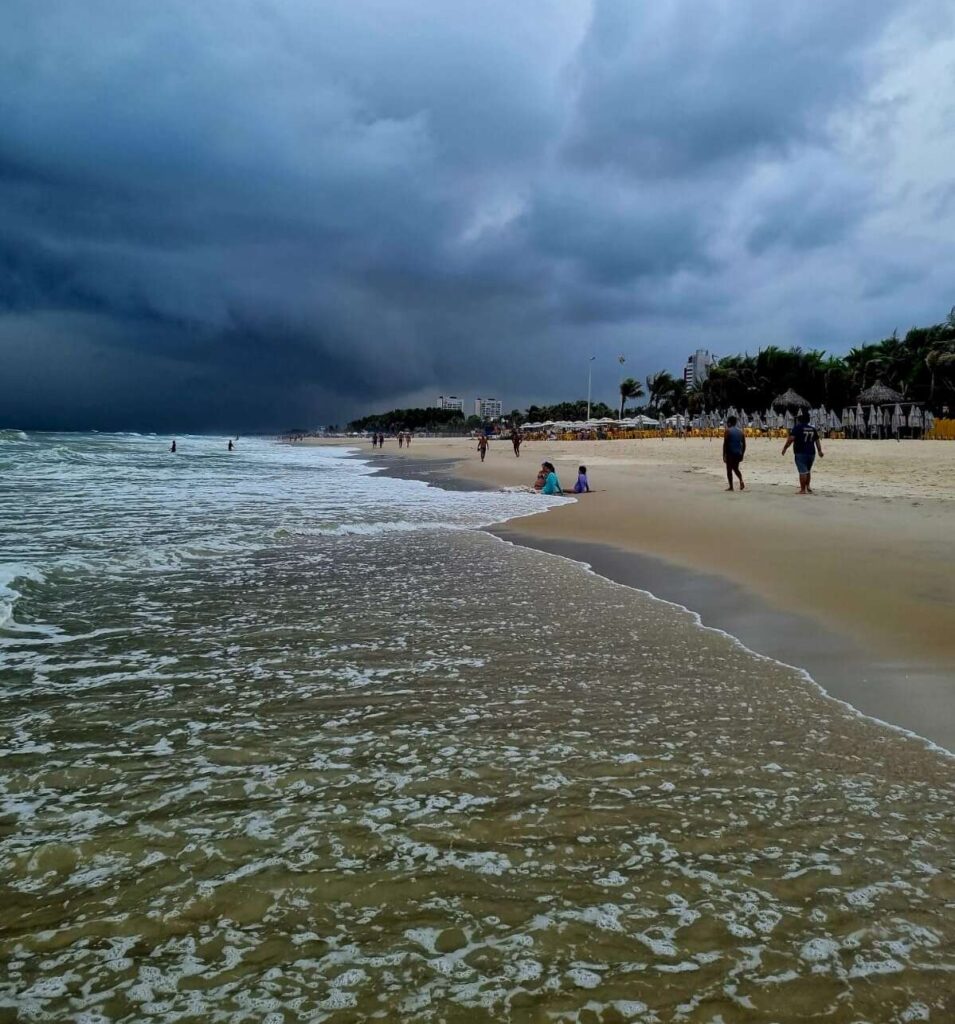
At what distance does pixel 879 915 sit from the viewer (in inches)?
75.2

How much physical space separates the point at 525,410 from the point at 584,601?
171 meters

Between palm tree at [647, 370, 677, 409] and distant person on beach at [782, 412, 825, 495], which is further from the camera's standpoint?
palm tree at [647, 370, 677, 409]

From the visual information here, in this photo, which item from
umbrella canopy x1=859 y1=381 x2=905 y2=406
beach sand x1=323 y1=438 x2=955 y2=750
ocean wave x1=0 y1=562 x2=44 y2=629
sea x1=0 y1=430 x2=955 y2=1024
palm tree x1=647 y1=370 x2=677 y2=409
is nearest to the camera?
sea x1=0 y1=430 x2=955 y2=1024

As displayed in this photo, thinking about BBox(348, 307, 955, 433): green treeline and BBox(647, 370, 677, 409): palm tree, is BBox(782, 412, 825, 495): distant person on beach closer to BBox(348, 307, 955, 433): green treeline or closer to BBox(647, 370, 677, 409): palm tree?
BBox(348, 307, 955, 433): green treeline

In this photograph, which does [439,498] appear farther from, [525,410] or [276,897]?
[525,410]

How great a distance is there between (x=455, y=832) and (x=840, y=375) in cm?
7323

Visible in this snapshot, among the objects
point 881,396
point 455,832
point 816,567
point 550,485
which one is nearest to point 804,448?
point 550,485

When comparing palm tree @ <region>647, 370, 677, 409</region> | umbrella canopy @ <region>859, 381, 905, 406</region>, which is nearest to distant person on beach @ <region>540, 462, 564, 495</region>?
umbrella canopy @ <region>859, 381, 905, 406</region>

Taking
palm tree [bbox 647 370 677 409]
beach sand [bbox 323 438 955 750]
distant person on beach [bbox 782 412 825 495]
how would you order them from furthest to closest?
1. palm tree [bbox 647 370 677 409]
2. distant person on beach [bbox 782 412 825 495]
3. beach sand [bbox 323 438 955 750]

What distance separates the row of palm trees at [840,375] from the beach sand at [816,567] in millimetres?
43651

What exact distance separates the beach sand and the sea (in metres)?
0.45

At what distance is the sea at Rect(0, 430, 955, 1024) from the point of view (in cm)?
166

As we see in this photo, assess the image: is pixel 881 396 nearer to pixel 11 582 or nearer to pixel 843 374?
pixel 843 374

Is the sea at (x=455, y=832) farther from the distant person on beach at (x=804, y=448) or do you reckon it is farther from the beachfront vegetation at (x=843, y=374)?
the beachfront vegetation at (x=843, y=374)
